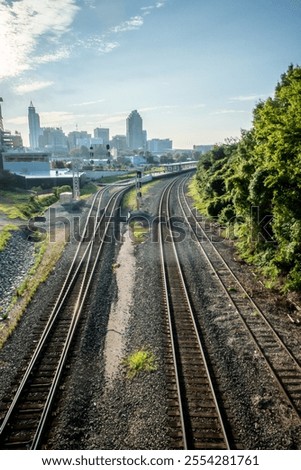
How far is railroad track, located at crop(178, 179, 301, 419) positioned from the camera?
926cm

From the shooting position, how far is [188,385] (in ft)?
30.9

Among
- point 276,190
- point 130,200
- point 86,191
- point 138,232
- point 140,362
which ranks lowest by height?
point 140,362

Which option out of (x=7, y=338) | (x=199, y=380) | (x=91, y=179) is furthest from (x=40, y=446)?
(x=91, y=179)

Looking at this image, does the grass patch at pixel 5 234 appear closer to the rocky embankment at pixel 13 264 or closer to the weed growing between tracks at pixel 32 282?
the rocky embankment at pixel 13 264

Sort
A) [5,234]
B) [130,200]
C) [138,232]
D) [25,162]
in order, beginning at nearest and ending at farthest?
[5,234]
[138,232]
[130,200]
[25,162]

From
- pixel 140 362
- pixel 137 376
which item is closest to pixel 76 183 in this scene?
pixel 140 362

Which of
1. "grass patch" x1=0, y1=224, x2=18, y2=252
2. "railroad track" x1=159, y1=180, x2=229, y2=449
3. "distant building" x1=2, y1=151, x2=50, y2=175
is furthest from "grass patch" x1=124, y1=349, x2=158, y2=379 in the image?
"distant building" x1=2, y1=151, x2=50, y2=175

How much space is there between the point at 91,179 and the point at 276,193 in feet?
193

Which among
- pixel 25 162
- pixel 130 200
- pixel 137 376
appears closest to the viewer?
pixel 137 376

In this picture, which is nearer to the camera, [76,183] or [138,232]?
[138,232]

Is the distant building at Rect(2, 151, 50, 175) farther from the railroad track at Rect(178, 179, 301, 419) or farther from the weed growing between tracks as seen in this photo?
the railroad track at Rect(178, 179, 301, 419)

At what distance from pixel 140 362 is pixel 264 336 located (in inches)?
179

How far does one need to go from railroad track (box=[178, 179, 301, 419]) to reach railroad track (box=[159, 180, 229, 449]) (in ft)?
6.31

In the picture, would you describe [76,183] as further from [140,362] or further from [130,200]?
[140,362]
